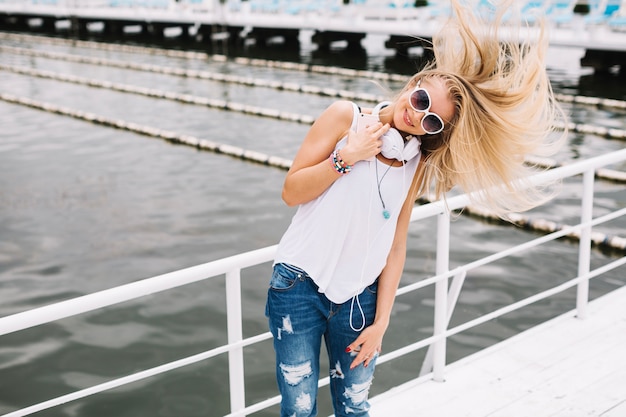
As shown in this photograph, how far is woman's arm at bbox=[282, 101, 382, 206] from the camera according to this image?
5.88ft

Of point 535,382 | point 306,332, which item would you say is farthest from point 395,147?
point 535,382

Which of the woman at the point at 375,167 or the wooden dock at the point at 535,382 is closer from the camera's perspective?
the woman at the point at 375,167

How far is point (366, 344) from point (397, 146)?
0.57 metres

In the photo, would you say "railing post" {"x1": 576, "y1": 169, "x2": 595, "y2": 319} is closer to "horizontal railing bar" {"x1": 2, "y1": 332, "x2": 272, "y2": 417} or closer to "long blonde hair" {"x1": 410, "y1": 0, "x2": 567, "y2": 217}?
"long blonde hair" {"x1": 410, "y1": 0, "x2": 567, "y2": 217}

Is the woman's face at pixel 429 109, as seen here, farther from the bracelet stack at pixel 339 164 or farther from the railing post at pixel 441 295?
the railing post at pixel 441 295

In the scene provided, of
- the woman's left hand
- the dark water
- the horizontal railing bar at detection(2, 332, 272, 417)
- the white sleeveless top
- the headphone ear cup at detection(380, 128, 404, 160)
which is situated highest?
the headphone ear cup at detection(380, 128, 404, 160)

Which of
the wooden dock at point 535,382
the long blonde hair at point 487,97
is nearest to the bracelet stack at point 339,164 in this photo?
the long blonde hair at point 487,97

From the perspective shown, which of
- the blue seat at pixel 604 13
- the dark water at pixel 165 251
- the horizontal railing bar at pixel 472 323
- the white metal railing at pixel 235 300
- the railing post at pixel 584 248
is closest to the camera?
the white metal railing at pixel 235 300

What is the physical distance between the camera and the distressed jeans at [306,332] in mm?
1901

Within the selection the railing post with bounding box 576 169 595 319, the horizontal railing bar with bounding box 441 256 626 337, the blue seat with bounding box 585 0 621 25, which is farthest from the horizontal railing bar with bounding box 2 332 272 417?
the blue seat with bounding box 585 0 621 25

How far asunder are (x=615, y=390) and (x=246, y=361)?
2629 millimetres

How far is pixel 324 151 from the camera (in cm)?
187

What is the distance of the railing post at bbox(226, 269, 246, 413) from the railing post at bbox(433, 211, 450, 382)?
96 centimetres

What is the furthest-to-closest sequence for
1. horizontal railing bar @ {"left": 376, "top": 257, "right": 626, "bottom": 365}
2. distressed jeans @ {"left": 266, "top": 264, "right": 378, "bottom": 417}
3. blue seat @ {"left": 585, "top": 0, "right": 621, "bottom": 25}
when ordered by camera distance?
blue seat @ {"left": 585, "top": 0, "right": 621, "bottom": 25}, horizontal railing bar @ {"left": 376, "top": 257, "right": 626, "bottom": 365}, distressed jeans @ {"left": 266, "top": 264, "right": 378, "bottom": 417}
